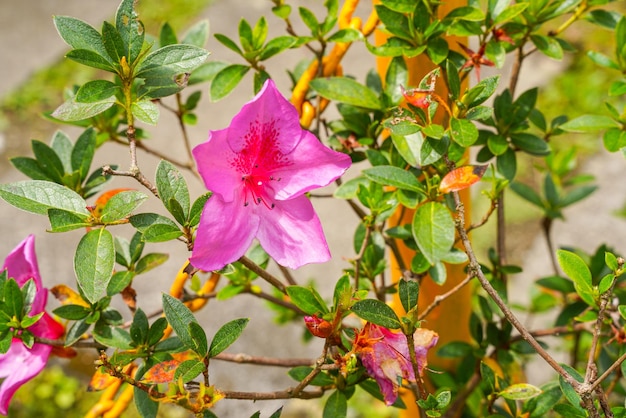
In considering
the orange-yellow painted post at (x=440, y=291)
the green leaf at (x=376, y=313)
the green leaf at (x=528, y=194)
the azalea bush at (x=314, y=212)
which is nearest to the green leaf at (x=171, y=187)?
the azalea bush at (x=314, y=212)

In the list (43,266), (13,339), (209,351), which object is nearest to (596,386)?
(209,351)

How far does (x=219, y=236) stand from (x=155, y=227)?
68 millimetres

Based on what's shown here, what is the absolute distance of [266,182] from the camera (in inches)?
35.7

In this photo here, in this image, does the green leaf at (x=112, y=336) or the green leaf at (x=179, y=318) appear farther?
the green leaf at (x=112, y=336)

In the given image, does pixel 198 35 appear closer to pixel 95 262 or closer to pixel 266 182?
pixel 266 182

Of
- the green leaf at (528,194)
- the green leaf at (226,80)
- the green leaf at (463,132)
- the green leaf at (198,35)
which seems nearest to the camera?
the green leaf at (463,132)

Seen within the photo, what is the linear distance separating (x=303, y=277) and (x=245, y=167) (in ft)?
5.61

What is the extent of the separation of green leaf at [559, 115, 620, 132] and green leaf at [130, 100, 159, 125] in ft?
1.99

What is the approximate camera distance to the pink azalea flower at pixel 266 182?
2.65ft

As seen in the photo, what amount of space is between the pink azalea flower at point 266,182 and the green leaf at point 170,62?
3.6 inches

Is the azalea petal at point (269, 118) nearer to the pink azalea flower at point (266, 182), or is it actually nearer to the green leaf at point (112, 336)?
the pink azalea flower at point (266, 182)

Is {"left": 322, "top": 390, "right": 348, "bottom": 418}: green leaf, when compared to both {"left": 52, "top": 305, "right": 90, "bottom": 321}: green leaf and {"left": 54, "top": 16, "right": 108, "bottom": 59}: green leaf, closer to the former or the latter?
{"left": 52, "top": 305, "right": 90, "bottom": 321}: green leaf

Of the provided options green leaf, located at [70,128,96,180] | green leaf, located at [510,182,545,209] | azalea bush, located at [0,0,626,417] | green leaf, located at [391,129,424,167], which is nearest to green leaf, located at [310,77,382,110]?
azalea bush, located at [0,0,626,417]

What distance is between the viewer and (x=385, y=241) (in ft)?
3.86
